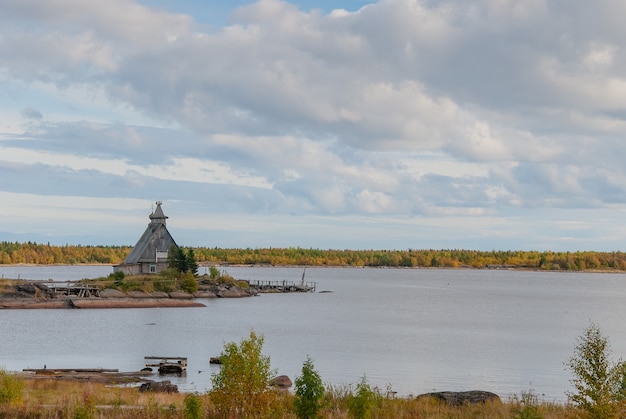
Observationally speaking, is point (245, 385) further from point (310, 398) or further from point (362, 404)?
point (362, 404)

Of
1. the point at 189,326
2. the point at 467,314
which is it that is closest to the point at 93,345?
the point at 189,326

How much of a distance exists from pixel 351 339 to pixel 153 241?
142ft

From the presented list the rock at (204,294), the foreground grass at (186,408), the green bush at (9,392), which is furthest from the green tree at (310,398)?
the rock at (204,294)

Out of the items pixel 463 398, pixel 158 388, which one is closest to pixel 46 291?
pixel 158 388

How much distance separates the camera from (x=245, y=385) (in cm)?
1856

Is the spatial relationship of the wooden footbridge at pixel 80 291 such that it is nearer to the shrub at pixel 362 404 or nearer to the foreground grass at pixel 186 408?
the foreground grass at pixel 186 408

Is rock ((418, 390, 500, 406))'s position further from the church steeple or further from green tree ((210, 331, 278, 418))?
the church steeple

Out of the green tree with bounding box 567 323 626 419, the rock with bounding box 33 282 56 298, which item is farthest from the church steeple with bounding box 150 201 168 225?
the green tree with bounding box 567 323 626 419

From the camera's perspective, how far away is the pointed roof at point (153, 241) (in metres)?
94.9

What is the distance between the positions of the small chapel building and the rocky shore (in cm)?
575

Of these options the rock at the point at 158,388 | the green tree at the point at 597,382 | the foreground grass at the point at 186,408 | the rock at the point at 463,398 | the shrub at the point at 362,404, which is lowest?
the rock at the point at 158,388

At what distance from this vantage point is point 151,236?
96062 mm

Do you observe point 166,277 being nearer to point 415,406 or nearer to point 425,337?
point 425,337

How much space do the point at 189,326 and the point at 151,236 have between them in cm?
3036
